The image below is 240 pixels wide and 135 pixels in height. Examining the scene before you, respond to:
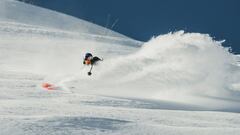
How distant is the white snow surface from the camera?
7090mm

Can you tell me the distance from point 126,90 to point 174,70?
6.37ft

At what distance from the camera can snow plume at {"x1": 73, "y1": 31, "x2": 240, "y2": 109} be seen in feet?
49.0

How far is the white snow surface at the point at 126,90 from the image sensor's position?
7.09 metres

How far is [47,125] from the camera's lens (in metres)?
6.71

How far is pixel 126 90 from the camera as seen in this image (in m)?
14.3

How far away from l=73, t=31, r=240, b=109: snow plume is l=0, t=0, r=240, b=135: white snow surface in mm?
24

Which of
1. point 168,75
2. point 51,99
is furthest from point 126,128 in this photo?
point 168,75

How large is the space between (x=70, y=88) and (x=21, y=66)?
25.8 ft

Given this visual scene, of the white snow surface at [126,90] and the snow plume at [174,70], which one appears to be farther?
the snow plume at [174,70]

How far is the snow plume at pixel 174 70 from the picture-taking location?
49.0 ft

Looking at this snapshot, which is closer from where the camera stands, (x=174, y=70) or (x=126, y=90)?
(x=126, y=90)

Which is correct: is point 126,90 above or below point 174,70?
below

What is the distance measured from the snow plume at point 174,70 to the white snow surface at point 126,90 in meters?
0.02

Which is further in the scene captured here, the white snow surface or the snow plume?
the snow plume
